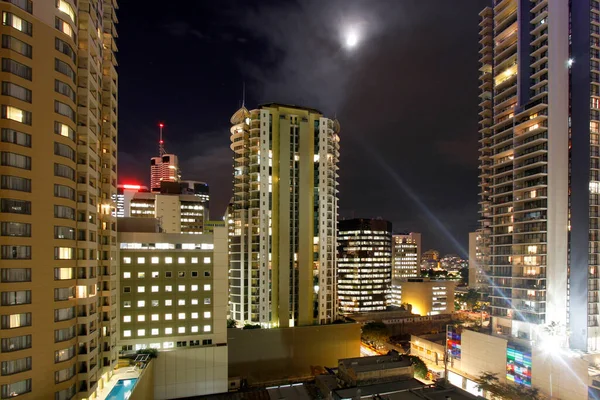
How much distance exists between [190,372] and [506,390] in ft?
140

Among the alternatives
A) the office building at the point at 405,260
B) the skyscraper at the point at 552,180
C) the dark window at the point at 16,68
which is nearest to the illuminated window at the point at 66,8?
the dark window at the point at 16,68

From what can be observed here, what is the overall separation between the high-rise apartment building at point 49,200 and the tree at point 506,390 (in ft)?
156

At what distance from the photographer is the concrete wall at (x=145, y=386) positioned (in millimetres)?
37981

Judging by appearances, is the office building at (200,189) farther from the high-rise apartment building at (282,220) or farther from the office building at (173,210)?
the high-rise apartment building at (282,220)

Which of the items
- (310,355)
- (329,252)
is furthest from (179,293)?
(329,252)

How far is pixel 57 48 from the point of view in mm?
30922

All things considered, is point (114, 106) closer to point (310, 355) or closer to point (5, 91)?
point (5, 91)

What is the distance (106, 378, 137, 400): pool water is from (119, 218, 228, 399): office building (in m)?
8.25

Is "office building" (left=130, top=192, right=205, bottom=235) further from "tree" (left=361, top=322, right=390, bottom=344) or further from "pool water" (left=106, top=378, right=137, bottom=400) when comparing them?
"pool water" (left=106, top=378, right=137, bottom=400)

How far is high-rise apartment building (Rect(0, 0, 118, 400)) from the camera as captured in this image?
27547mm

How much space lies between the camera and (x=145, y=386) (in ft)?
140

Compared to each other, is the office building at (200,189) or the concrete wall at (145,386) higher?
the office building at (200,189)

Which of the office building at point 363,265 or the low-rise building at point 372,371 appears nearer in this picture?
the low-rise building at point 372,371

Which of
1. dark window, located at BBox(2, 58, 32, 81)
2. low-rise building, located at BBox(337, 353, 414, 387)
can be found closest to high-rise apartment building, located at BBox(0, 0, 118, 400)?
dark window, located at BBox(2, 58, 32, 81)
